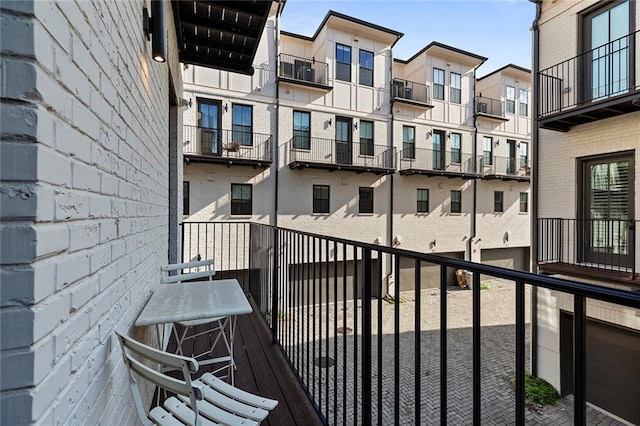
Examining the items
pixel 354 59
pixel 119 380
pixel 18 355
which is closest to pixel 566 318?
pixel 119 380

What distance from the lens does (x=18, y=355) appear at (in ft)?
1.89

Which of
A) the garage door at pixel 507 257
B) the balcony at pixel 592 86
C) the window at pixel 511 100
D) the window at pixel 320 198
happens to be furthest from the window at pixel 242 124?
the window at pixel 511 100

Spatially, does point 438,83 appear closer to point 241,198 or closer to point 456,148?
point 456,148

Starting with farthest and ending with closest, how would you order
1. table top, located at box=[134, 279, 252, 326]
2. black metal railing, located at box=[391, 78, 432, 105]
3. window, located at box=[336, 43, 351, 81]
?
black metal railing, located at box=[391, 78, 432, 105], window, located at box=[336, 43, 351, 81], table top, located at box=[134, 279, 252, 326]

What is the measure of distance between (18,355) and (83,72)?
28.1 inches

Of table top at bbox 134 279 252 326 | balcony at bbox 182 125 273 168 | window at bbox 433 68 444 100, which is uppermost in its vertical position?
window at bbox 433 68 444 100

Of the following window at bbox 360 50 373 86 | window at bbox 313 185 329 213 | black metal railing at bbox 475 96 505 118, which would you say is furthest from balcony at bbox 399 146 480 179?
window at bbox 313 185 329 213

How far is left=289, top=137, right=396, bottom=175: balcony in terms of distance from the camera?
10.2 m

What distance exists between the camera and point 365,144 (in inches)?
450

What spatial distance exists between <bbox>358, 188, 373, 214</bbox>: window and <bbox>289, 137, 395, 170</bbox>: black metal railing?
0.91 meters

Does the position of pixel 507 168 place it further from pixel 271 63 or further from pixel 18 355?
pixel 18 355

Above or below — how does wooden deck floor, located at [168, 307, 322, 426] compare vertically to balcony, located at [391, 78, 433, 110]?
below

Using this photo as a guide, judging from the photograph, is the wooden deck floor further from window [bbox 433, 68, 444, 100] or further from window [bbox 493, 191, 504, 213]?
window [bbox 493, 191, 504, 213]

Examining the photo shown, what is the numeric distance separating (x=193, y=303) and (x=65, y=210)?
46.9 inches
